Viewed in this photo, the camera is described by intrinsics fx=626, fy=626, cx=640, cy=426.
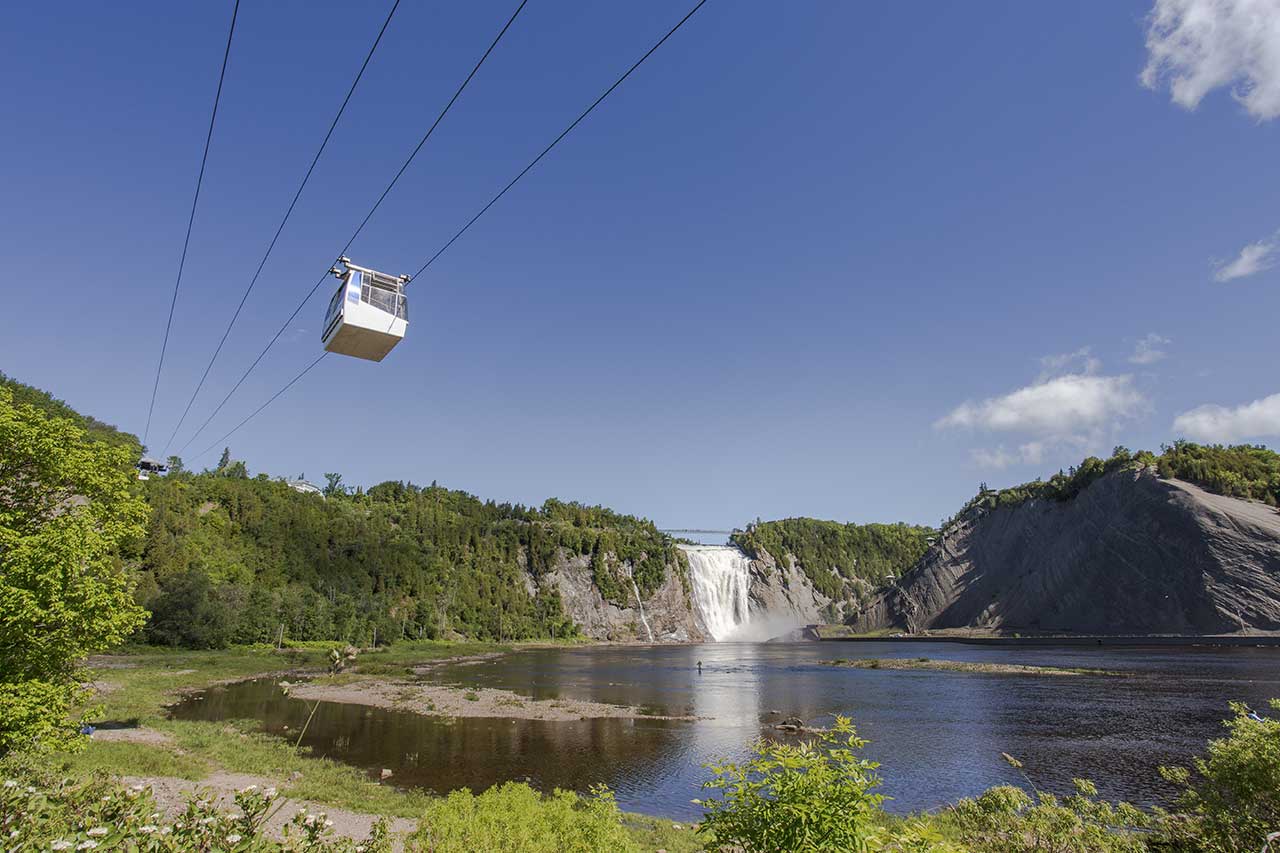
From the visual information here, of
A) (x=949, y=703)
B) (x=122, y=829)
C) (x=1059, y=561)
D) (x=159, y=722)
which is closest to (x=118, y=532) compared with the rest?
(x=122, y=829)

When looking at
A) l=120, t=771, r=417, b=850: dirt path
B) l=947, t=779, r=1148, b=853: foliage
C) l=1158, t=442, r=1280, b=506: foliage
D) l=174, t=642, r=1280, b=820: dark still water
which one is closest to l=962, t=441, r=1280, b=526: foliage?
l=1158, t=442, r=1280, b=506: foliage

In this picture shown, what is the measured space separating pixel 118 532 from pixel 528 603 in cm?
13780

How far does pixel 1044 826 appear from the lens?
12680 mm

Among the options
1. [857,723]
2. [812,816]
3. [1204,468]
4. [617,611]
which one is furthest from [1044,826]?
[617,611]

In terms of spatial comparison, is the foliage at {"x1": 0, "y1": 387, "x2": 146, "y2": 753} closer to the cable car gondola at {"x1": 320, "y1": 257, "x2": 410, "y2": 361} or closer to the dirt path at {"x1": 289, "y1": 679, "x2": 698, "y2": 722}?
the cable car gondola at {"x1": 320, "y1": 257, "x2": 410, "y2": 361}

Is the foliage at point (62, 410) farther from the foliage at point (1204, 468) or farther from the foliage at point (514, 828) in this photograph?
A: the foliage at point (1204, 468)

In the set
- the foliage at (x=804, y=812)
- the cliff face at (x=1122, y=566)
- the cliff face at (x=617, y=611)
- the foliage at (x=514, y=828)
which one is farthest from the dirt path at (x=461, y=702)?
the cliff face at (x=617, y=611)

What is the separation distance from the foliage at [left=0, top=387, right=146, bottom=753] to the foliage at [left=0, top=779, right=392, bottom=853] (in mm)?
9883

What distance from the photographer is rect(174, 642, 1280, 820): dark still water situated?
970 inches

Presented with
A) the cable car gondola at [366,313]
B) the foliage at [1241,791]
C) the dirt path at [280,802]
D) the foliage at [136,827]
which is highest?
the cable car gondola at [366,313]

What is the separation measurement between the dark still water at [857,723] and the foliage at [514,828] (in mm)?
14121

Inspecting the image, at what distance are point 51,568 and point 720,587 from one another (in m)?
179

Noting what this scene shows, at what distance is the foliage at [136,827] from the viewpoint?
525 centimetres

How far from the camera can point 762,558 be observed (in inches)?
7544
